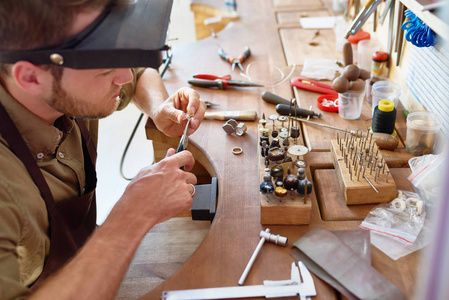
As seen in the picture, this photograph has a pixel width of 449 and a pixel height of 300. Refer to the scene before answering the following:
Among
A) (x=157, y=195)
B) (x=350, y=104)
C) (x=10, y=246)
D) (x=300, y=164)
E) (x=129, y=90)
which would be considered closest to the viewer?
(x=10, y=246)

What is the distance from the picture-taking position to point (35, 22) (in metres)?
0.98

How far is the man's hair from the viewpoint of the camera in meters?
0.97

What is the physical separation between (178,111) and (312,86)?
0.66m

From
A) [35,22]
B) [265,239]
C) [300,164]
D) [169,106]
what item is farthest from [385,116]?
[35,22]

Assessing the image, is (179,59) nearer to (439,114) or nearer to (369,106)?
(369,106)

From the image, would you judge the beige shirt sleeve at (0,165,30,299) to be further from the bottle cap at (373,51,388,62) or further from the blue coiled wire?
the bottle cap at (373,51,388,62)

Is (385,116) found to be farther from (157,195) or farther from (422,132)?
(157,195)

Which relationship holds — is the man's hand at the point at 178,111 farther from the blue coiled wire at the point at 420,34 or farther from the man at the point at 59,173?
the blue coiled wire at the point at 420,34

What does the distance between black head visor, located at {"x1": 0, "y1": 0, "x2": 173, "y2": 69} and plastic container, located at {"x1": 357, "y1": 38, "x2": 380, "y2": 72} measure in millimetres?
1212

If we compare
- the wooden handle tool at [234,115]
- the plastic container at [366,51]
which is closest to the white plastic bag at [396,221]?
the wooden handle tool at [234,115]

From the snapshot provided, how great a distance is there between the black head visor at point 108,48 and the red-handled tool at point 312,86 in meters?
0.95

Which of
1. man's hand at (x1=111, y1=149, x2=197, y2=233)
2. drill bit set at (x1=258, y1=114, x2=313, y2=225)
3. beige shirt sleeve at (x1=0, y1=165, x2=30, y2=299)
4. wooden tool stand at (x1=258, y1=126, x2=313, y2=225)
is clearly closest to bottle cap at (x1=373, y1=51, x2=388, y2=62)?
drill bit set at (x1=258, y1=114, x2=313, y2=225)

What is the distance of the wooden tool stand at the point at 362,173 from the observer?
1219 millimetres

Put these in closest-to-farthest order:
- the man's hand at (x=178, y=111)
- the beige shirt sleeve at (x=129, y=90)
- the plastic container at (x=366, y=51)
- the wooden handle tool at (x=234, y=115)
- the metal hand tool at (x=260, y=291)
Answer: the metal hand tool at (x=260, y=291), the man's hand at (x=178, y=111), the wooden handle tool at (x=234, y=115), the beige shirt sleeve at (x=129, y=90), the plastic container at (x=366, y=51)
